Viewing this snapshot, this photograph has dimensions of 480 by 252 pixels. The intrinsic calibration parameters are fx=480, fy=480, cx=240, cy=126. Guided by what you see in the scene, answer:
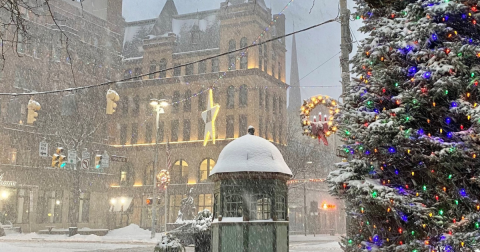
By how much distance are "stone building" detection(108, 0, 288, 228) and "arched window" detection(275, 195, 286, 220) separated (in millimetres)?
38491

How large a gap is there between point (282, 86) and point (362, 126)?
50.4 metres

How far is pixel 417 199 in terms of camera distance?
752 cm

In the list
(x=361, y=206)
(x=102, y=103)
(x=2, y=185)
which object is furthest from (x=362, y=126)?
(x=102, y=103)

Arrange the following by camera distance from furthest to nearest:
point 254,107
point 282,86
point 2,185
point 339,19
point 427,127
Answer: point 282,86 < point 254,107 < point 2,185 < point 339,19 < point 427,127

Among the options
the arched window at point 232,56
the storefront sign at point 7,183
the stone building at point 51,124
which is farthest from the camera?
the arched window at point 232,56

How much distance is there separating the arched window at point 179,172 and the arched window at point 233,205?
1636 inches

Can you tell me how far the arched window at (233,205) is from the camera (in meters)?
13.2

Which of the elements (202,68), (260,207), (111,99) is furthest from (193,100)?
(260,207)

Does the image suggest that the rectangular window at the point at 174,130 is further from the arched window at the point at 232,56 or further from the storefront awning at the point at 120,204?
the arched window at the point at 232,56

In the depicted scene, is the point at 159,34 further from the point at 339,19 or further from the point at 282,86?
the point at 339,19

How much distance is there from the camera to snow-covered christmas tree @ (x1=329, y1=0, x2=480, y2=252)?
743 centimetres

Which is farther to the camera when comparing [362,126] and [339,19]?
[339,19]

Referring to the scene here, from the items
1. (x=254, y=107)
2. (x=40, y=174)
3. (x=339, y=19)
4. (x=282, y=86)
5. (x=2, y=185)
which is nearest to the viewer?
(x=339, y=19)

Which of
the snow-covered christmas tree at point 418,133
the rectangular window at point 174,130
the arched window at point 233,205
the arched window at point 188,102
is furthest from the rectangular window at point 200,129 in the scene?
the snow-covered christmas tree at point 418,133
